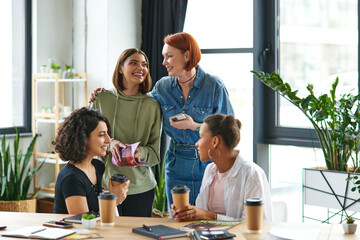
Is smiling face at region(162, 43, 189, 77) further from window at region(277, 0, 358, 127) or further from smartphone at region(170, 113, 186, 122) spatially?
window at region(277, 0, 358, 127)

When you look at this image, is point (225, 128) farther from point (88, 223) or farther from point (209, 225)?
point (88, 223)

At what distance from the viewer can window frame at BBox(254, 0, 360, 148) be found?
183 inches

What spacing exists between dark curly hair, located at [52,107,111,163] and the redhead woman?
0.40m

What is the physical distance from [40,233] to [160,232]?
51 cm

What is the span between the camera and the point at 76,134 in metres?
2.79

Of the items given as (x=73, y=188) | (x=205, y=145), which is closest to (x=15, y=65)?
(x=73, y=188)

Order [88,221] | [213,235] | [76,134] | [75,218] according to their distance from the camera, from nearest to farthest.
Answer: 1. [213,235]
2. [88,221]
3. [75,218]
4. [76,134]

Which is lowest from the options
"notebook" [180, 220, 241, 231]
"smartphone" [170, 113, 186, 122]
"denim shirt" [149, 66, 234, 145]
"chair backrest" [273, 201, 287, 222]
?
"chair backrest" [273, 201, 287, 222]

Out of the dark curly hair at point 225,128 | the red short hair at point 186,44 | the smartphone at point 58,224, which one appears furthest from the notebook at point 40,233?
the red short hair at point 186,44

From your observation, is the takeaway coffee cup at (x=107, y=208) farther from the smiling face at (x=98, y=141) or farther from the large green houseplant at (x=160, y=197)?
the large green houseplant at (x=160, y=197)

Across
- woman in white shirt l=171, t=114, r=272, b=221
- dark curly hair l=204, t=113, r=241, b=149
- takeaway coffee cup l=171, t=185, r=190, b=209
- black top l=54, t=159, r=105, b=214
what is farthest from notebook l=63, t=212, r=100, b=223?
dark curly hair l=204, t=113, r=241, b=149

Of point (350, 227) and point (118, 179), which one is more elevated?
point (118, 179)

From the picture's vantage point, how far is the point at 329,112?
3.65 m

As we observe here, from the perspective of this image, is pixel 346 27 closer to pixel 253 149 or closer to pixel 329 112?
pixel 329 112
